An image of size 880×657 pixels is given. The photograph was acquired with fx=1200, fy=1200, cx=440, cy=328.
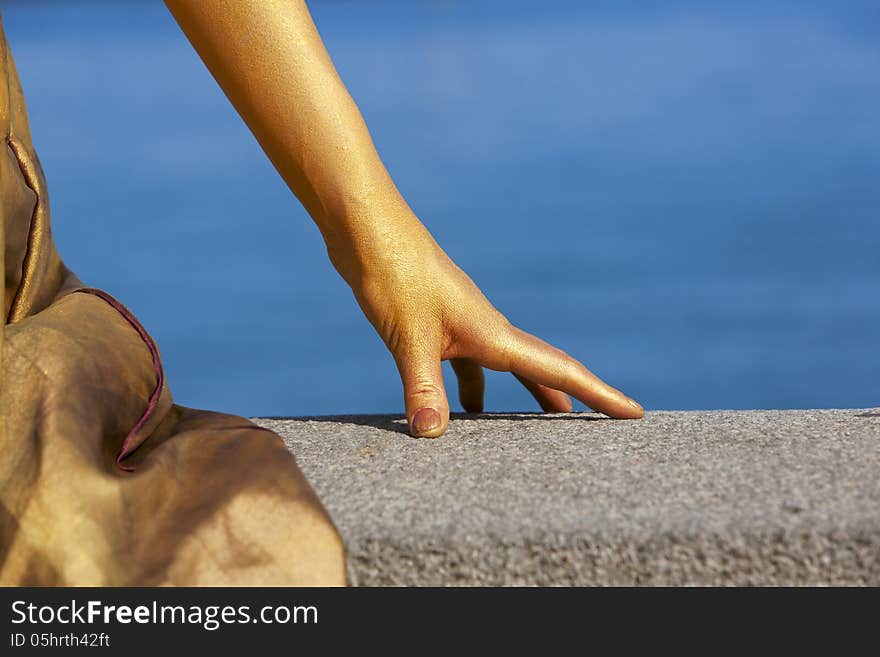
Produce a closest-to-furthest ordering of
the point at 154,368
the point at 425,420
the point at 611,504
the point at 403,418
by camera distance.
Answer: the point at 611,504
the point at 154,368
the point at 425,420
the point at 403,418

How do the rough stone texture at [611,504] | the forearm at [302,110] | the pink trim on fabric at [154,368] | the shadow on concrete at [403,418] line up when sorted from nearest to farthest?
1. the rough stone texture at [611,504]
2. the pink trim on fabric at [154,368]
3. the forearm at [302,110]
4. the shadow on concrete at [403,418]

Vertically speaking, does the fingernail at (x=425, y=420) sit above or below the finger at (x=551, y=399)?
below

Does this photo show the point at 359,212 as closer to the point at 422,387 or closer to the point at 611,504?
the point at 422,387

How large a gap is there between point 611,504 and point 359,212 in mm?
458

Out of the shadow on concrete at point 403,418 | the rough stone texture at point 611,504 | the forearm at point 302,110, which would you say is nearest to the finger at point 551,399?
the shadow on concrete at point 403,418

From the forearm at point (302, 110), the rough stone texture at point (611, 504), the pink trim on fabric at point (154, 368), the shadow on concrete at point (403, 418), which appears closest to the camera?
the rough stone texture at point (611, 504)

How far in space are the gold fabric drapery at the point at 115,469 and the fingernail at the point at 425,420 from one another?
0.21 metres

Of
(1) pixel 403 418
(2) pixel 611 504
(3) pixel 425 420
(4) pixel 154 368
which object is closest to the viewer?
(2) pixel 611 504

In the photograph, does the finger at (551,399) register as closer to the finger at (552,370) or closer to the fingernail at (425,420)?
the finger at (552,370)

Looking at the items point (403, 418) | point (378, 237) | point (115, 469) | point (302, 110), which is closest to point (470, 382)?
point (403, 418)

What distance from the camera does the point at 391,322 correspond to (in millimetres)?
1340

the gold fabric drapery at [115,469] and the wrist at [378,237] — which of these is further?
the wrist at [378,237]

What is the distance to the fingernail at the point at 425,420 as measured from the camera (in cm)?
129

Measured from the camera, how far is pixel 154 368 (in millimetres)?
1183
